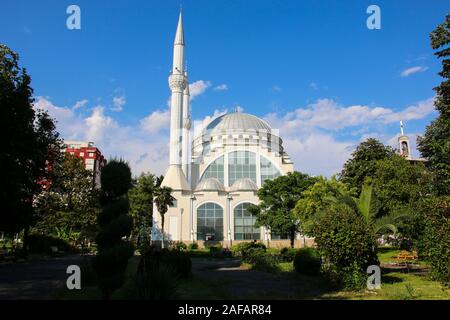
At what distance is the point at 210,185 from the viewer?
56.0 m

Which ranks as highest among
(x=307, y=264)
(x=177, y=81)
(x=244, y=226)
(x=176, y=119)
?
(x=177, y=81)

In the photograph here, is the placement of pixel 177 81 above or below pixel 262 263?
above

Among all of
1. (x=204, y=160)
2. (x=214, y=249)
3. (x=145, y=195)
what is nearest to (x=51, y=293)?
(x=214, y=249)

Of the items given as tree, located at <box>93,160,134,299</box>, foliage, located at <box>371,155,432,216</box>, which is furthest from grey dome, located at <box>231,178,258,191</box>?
tree, located at <box>93,160,134,299</box>

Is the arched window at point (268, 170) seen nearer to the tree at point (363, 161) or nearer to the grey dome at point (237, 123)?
the grey dome at point (237, 123)

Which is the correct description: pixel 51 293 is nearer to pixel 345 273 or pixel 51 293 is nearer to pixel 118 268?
pixel 118 268

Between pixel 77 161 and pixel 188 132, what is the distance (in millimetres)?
21940

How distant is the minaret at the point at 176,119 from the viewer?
55.8 metres

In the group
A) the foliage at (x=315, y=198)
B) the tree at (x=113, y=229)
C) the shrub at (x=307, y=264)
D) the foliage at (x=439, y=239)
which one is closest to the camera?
the tree at (x=113, y=229)

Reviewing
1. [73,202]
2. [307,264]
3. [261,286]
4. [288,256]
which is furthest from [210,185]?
[261,286]

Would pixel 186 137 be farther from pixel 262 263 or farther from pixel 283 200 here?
pixel 262 263

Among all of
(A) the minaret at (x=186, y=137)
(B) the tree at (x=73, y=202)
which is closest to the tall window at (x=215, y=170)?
(A) the minaret at (x=186, y=137)

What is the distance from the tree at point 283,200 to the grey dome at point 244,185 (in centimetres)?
1173

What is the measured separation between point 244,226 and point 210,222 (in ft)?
16.7
